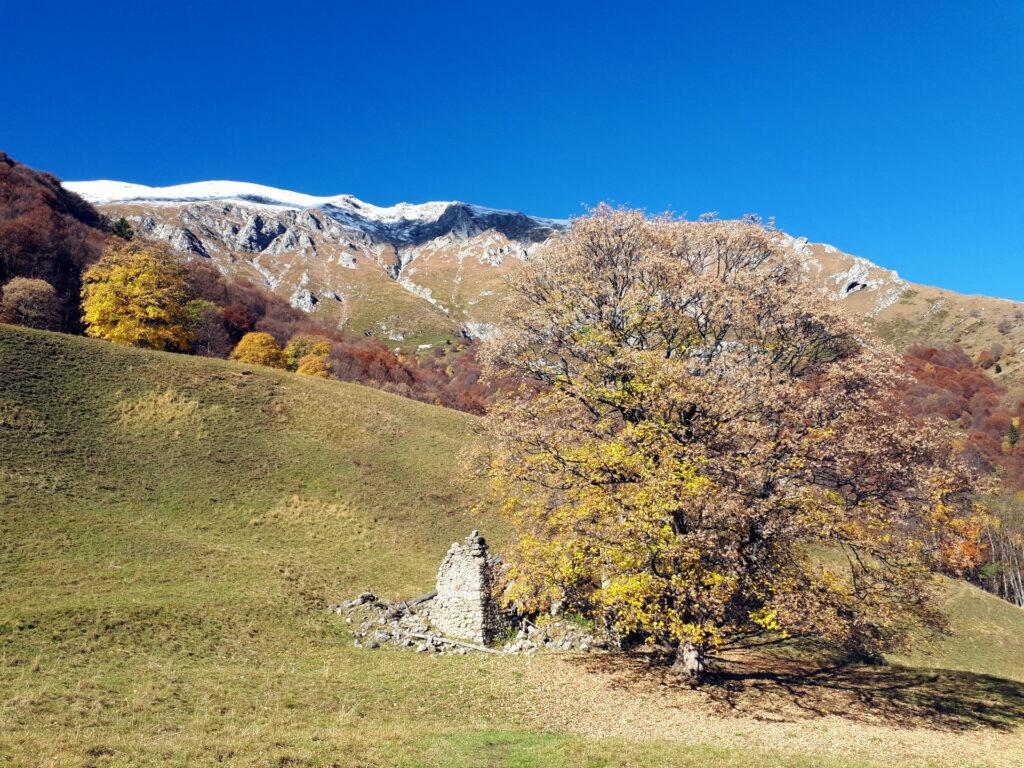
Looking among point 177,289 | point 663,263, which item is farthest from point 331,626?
point 177,289

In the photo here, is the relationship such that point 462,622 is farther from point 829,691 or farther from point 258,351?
point 258,351

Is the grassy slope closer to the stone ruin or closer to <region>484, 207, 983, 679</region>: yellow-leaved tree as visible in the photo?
the stone ruin

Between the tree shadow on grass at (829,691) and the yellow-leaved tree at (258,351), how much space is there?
82320 millimetres

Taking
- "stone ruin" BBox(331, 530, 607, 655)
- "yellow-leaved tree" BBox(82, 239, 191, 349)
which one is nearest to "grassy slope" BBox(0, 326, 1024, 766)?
"stone ruin" BBox(331, 530, 607, 655)

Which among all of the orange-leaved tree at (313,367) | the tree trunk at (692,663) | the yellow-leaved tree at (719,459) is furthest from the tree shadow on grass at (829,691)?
the orange-leaved tree at (313,367)

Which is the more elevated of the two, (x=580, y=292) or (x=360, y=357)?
(x=360, y=357)

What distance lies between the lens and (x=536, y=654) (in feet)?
75.7

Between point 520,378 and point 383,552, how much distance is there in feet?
69.8

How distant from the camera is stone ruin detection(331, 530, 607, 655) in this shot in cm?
2409

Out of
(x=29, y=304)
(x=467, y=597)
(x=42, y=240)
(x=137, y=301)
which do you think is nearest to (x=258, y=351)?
(x=29, y=304)

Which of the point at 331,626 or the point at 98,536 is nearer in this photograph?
the point at 331,626

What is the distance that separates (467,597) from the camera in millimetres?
25344

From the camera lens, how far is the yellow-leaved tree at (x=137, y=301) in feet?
200

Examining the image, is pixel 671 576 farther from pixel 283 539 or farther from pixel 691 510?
pixel 283 539
